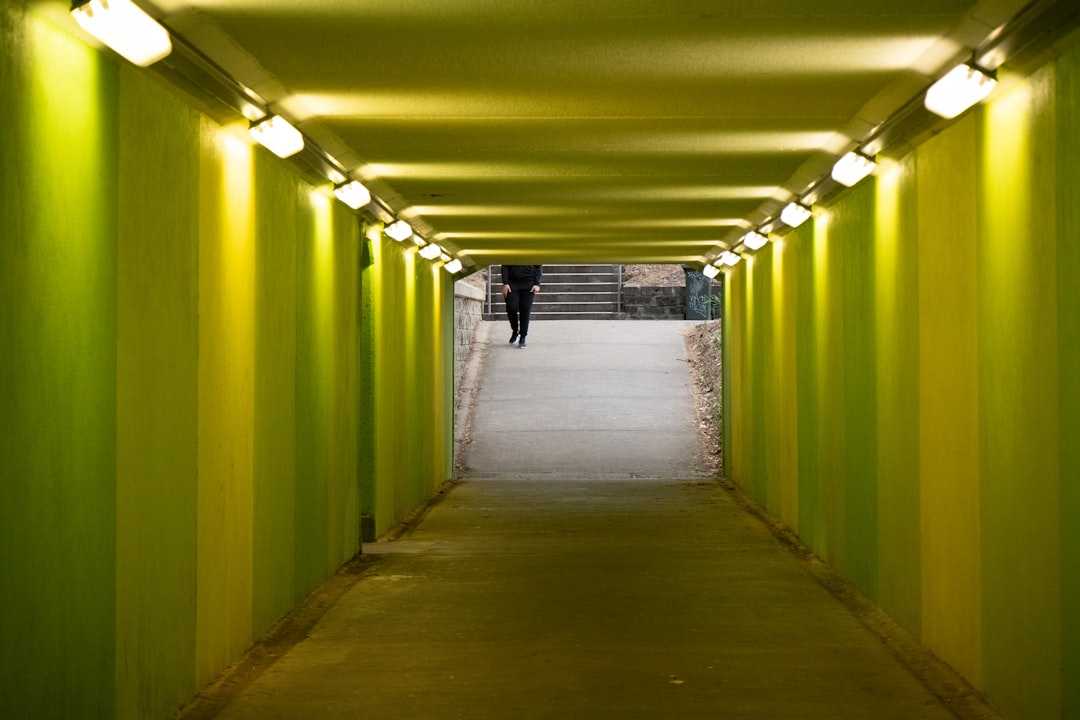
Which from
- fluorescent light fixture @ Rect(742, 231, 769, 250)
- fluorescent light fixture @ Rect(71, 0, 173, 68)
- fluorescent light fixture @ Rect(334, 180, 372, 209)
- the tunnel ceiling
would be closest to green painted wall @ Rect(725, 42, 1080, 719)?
the tunnel ceiling

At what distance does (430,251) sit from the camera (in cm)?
1451

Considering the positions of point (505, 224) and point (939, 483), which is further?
point (505, 224)

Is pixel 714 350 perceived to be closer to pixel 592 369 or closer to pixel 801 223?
pixel 592 369

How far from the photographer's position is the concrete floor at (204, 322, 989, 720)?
240 inches

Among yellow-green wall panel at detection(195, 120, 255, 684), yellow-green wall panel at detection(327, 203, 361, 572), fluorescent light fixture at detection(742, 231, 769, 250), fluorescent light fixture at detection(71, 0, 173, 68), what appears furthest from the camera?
fluorescent light fixture at detection(742, 231, 769, 250)

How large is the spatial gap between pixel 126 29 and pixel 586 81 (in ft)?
8.36

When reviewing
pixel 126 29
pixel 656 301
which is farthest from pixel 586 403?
pixel 126 29

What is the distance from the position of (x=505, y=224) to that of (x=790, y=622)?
5.97 m

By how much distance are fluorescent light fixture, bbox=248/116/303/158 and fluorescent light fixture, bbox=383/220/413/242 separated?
4410 mm

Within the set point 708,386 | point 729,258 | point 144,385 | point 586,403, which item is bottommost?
point 586,403

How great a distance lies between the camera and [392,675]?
664 centimetres

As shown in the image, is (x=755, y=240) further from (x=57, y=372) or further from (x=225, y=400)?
(x=57, y=372)

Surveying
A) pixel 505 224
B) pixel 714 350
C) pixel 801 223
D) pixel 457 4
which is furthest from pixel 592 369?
pixel 457 4

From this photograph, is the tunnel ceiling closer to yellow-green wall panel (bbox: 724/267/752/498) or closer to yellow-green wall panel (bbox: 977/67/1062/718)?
yellow-green wall panel (bbox: 977/67/1062/718)
